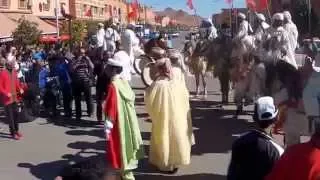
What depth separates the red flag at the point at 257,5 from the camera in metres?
21.2

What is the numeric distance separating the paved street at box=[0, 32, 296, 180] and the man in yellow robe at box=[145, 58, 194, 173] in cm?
31

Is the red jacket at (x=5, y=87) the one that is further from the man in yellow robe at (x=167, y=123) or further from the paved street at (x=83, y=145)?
the man in yellow robe at (x=167, y=123)

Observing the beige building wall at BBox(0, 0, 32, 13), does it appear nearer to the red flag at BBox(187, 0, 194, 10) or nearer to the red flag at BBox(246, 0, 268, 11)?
the red flag at BBox(187, 0, 194, 10)

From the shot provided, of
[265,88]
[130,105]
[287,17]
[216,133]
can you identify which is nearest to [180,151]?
[130,105]

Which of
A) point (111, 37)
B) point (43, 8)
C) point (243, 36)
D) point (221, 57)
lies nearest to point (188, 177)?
point (243, 36)

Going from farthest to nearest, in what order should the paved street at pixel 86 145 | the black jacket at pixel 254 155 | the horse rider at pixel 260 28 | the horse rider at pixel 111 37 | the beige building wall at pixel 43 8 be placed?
the beige building wall at pixel 43 8, the horse rider at pixel 111 37, the horse rider at pixel 260 28, the paved street at pixel 86 145, the black jacket at pixel 254 155

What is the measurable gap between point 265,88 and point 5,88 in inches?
198

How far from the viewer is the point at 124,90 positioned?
8156 millimetres

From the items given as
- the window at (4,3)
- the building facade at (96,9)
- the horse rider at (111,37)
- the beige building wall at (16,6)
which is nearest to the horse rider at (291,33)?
the horse rider at (111,37)

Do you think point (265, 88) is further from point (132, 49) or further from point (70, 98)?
point (132, 49)

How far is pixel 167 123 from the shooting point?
8.53 meters

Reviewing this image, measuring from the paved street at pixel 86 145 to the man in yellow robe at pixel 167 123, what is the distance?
0.31 meters

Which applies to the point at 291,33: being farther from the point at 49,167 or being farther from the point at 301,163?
the point at 301,163

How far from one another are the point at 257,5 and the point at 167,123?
14.6m
